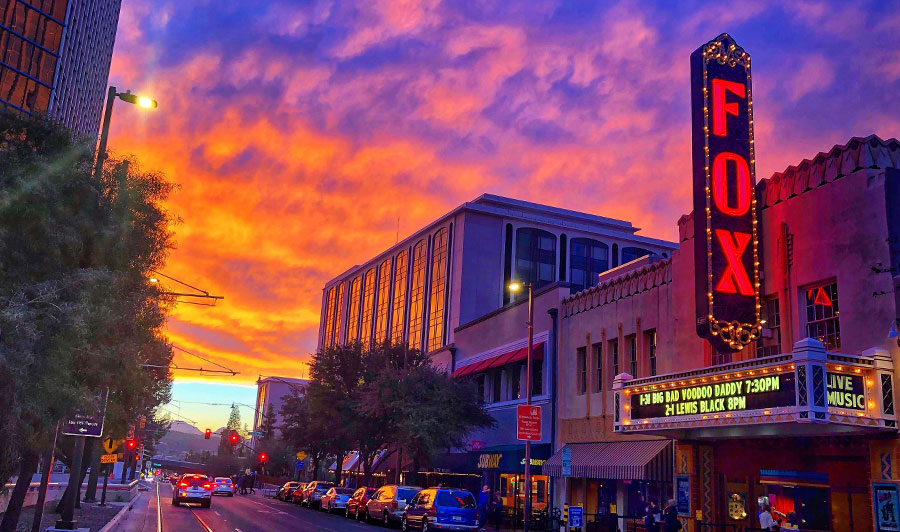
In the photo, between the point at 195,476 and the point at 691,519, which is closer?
the point at 691,519

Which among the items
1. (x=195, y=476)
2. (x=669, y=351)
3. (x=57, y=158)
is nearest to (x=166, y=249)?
(x=57, y=158)

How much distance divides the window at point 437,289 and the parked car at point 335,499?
3436 centimetres

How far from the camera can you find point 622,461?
93.8 ft

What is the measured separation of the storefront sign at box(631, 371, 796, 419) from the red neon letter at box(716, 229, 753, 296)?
10.3 feet

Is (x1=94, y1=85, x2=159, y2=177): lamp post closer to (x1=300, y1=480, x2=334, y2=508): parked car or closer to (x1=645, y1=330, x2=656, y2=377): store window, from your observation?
(x1=645, y1=330, x2=656, y2=377): store window

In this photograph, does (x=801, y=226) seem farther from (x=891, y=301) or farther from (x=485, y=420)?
(x=485, y=420)

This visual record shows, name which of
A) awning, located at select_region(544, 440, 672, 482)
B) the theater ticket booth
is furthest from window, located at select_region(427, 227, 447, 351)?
the theater ticket booth

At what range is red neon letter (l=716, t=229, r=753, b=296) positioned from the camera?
77.3 feet

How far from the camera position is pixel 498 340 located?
147 ft

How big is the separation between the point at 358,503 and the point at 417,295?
49977 mm

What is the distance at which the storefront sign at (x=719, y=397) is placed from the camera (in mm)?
19750

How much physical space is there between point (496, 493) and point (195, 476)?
60.8 feet

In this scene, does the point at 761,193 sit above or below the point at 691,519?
above

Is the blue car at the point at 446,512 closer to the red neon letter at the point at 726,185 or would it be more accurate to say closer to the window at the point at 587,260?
the red neon letter at the point at 726,185
